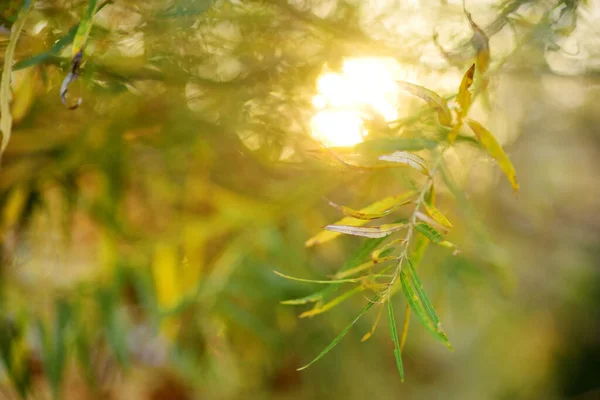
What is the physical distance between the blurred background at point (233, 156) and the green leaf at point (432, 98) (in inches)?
2.0

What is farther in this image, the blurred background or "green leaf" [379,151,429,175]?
the blurred background

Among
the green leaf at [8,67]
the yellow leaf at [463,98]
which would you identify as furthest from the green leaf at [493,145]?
the green leaf at [8,67]

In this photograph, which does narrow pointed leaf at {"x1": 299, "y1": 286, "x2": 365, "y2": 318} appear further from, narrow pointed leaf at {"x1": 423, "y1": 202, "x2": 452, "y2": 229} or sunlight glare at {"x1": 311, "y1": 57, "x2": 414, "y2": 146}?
sunlight glare at {"x1": 311, "y1": 57, "x2": 414, "y2": 146}

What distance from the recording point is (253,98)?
0.51 meters

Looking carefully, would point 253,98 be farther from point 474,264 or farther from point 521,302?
point 521,302

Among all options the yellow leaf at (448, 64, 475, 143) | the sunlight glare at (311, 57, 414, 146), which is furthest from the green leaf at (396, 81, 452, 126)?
the sunlight glare at (311, 57, 414, 146)

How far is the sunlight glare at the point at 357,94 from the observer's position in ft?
1.32

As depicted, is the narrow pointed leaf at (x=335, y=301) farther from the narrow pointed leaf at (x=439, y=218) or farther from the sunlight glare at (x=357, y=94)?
the sunlight glare at (x=357, y=94)

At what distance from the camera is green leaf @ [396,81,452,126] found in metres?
0.22

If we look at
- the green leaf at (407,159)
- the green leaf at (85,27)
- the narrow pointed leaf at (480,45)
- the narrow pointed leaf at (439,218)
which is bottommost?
the narrow pointed leaf at (439,218)

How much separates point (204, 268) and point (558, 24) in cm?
61

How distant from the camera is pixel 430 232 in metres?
0.23

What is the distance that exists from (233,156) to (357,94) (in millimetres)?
309

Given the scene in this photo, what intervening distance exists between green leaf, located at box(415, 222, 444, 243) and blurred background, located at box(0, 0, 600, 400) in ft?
0.19
